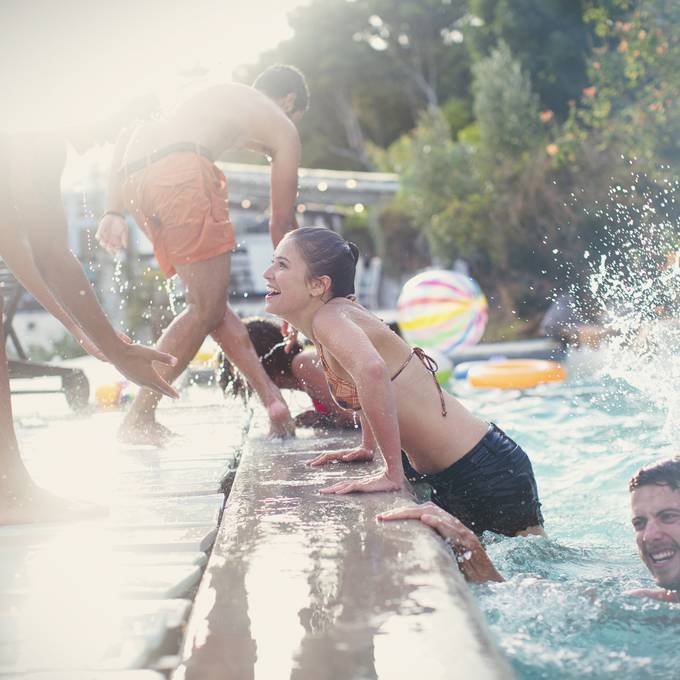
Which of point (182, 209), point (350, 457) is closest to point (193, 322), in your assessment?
point (182, 209)

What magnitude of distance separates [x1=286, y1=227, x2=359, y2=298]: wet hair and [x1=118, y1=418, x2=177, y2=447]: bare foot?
1415mm

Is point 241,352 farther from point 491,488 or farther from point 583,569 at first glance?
point 583,569

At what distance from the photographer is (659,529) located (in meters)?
2.87

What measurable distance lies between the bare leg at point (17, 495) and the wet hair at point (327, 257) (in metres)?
0.98

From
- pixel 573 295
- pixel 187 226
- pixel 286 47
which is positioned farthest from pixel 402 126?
pixel 187 226

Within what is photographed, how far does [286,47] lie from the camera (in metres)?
36.2

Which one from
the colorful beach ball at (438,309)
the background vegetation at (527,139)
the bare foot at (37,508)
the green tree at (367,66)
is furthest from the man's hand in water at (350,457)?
the green tree at (367,66)

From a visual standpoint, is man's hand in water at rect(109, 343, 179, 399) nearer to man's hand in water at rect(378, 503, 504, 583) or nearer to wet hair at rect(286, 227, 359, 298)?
wet hair at rect(286, 227, 359, 298)

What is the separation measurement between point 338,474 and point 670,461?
1.07 metres

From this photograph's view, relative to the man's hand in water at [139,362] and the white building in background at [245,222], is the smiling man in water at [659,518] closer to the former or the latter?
the man's hand in water at [139,362]

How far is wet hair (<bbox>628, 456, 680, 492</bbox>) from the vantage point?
2.91m

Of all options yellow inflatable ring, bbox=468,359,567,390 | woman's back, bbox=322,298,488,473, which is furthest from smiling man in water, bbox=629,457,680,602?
yellow inflatable ring, bbox=468,359,567,390

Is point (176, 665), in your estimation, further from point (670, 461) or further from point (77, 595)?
point (670, 461)

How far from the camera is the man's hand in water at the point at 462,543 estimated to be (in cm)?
239
